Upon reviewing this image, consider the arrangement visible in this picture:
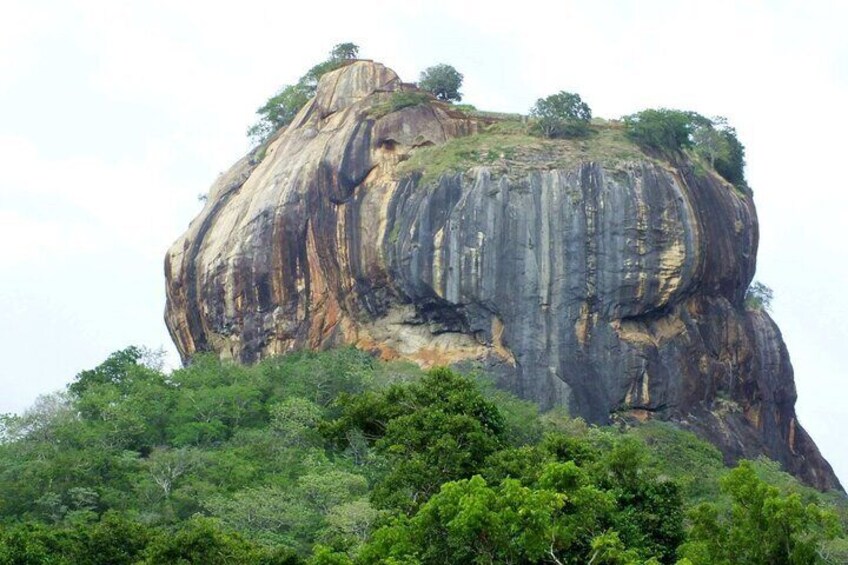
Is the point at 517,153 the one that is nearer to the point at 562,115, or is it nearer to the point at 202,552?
the point at 562,115

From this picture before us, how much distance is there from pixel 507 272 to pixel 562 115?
19.5ft

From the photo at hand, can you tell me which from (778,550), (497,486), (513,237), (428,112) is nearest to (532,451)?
(497,486)

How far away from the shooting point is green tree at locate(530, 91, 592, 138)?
51.6 meters

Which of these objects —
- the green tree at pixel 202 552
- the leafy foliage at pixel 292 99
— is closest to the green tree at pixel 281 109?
the leafy foliage at pixel 292 99

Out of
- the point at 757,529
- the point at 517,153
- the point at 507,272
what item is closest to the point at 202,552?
the point at 757,529

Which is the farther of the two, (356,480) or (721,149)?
(721,149)

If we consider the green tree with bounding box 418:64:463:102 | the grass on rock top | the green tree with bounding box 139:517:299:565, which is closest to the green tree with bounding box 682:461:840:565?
the green tree with bounding box 139:517:299:565

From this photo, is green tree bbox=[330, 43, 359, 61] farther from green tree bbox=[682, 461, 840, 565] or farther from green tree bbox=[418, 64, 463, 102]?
green tree bbox=[682, 461, 840, 565]

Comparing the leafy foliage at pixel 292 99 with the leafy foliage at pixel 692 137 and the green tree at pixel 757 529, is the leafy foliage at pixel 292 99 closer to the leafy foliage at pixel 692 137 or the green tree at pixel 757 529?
the leafy foliage at pixel 692 137

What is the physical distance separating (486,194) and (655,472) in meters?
21.7

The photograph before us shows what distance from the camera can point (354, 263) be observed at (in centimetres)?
4962

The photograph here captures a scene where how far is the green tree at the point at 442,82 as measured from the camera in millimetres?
55125

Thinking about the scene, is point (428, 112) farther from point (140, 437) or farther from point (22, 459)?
point (22, 459)

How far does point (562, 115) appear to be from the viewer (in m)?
51.8
